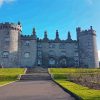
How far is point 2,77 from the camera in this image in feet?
137

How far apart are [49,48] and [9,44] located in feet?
41.7

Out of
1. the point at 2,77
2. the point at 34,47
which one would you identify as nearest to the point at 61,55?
the point at 34,47

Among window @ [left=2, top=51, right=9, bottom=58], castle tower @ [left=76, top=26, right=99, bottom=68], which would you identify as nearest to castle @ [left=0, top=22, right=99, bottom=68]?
castle tower @ [left=76, top=26, right=99, bottom=68]

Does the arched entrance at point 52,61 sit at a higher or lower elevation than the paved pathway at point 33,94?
higher

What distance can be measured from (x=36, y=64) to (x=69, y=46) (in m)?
11.8

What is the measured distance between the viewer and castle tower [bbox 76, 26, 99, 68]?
7138 cm

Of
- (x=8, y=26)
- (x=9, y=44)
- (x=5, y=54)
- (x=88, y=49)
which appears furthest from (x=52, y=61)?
(x=8, y=26)

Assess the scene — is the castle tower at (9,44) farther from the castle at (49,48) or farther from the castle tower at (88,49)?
the castle tower at (88,49)

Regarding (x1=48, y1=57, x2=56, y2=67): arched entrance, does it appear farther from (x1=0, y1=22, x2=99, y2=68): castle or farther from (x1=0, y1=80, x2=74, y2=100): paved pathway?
(x1=0, y1=80, x2=74, y2=100): paved pathway

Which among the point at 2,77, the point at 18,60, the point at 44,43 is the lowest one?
the point at 2,77

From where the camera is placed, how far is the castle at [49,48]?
67.8 m

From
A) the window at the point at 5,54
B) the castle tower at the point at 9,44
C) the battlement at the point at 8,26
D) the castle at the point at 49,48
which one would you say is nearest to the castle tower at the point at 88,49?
the castle at the point at 49,48

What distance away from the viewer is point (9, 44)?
219 feet

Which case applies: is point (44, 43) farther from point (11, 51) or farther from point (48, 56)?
point (11, 51)
